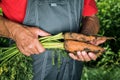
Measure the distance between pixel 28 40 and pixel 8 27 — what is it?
8.8 inches

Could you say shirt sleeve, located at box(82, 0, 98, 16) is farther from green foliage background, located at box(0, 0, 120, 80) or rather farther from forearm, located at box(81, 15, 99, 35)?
green foliage background, located at box(0, 0, 120, 80)

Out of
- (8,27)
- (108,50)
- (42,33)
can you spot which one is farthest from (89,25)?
(108,50)

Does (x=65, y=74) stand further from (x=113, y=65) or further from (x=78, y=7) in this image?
(x=113, y=65)

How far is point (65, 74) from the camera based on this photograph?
320 cm

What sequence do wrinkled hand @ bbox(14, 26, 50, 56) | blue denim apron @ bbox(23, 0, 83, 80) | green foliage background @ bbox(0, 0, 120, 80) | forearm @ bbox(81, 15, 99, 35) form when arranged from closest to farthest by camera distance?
wrinkled hand @ bbox(14, 26, 50, 56) → blue denim apron @ bbox(23, 0, 83, 80) → forearm @ bbox(81, 15, 99, 35) → green foliage background @ bbox(0, 0, 120, 80)

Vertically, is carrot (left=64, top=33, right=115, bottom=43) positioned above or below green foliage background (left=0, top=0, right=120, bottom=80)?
above

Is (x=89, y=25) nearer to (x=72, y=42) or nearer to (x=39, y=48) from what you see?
(x=72, y=42)

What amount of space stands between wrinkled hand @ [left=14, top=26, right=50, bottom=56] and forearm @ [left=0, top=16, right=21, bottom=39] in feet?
0.13

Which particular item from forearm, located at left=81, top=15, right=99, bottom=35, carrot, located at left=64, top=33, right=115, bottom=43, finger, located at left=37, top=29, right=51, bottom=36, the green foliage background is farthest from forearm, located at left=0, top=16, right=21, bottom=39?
the green foliage background

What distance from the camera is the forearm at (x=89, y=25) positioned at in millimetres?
3281

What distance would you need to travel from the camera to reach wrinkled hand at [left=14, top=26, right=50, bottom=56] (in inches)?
111

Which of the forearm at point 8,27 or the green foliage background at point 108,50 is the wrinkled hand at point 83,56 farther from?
the green foliage background at point 108,50

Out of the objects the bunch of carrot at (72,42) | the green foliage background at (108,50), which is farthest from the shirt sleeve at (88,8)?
the green foliage background at (108,50)

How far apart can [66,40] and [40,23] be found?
260 mm
